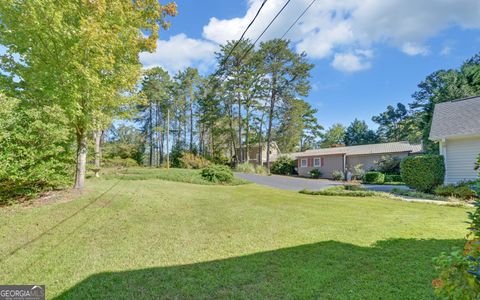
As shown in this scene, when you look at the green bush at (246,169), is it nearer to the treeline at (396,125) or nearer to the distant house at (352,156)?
the distant house at (352,156)

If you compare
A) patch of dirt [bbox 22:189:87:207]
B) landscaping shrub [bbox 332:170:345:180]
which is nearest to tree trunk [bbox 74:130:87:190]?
patch of dirt [bbox 22:189:87:207]

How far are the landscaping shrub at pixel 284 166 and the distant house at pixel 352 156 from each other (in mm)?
2067

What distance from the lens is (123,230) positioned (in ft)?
18.8

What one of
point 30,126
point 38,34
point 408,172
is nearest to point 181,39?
point 38,34

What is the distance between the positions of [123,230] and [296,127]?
92.7ft

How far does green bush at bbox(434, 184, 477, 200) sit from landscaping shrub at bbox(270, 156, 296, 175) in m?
18.7

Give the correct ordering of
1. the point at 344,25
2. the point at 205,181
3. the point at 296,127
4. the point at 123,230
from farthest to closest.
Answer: the point at 296,127, the point at 205,181, the point at 344,25, the point at 123,230

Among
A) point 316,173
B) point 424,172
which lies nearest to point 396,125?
point 316,173

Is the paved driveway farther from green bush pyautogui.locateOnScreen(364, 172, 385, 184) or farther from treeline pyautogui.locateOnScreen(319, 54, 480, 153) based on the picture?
treeline pyautogui.locateOnScreen(319, 54, 480, 153)

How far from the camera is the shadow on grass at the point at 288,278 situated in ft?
10.1

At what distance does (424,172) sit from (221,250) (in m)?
11.4

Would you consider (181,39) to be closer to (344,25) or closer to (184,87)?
(344,25)

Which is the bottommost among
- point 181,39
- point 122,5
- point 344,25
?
point 344,25

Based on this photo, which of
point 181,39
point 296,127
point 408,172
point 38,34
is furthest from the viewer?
point 296,127
